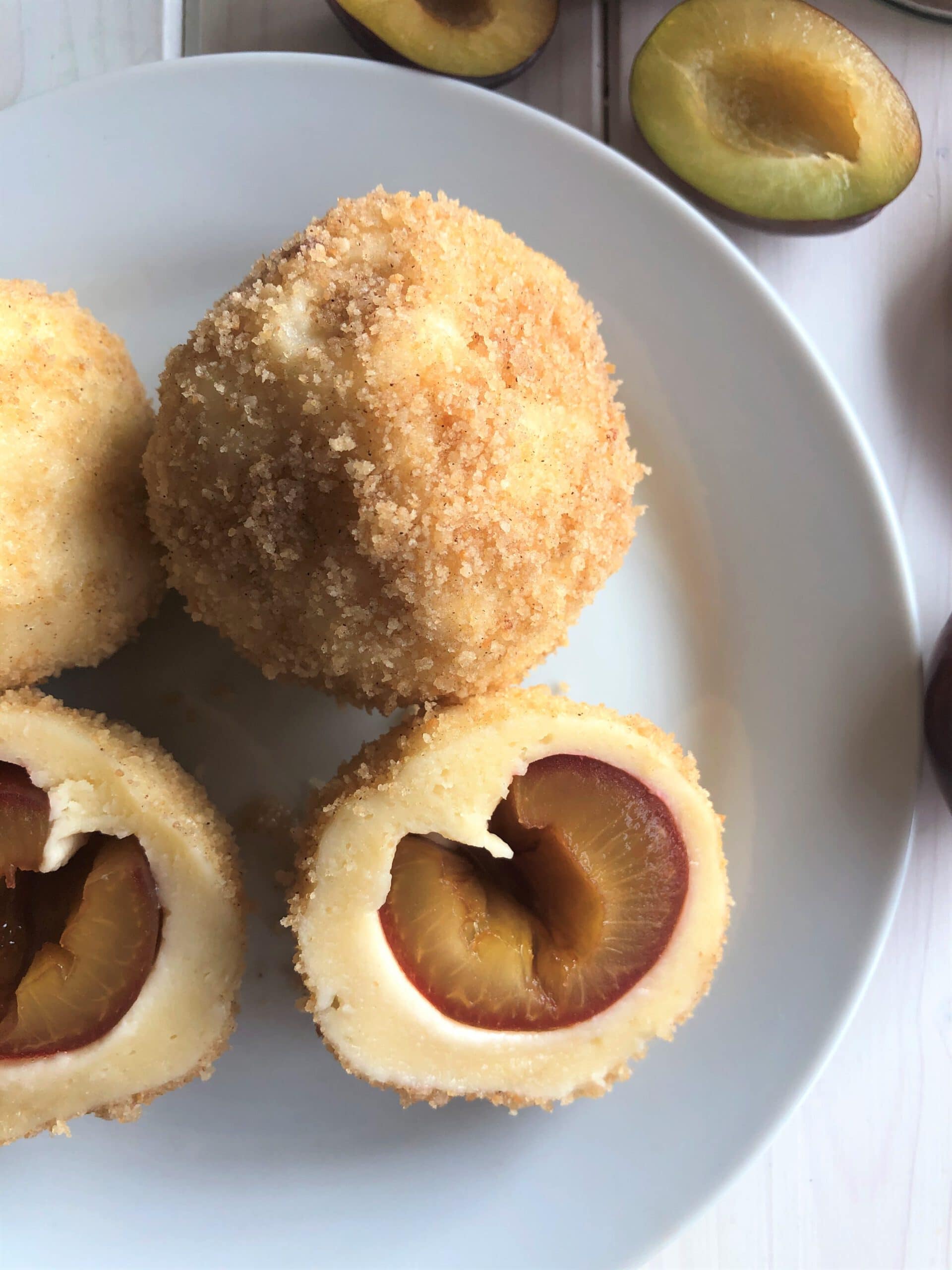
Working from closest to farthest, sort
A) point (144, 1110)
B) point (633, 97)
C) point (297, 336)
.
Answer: point (297, 336) < point (144, 1110) < point (633, 97)

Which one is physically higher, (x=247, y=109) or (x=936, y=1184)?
(x=247, y=109)

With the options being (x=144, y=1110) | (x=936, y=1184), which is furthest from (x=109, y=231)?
(x=936, y=1184)

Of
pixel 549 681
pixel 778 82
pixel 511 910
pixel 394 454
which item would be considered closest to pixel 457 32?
pixel 778 82

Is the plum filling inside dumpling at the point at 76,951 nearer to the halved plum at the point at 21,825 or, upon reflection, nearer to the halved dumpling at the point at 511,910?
the halved plum at the point at 21,825

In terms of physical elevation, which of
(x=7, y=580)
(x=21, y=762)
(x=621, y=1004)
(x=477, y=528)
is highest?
(x=477, y=528)

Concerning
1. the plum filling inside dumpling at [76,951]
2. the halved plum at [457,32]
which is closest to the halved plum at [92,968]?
the plum filling inside dumpling at [76,951]

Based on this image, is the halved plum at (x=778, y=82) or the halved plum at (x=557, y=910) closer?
the halved plum at (x=557, y=910)

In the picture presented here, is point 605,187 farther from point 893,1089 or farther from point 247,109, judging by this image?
point 893,1089

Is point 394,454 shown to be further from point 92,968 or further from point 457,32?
point 457,32
